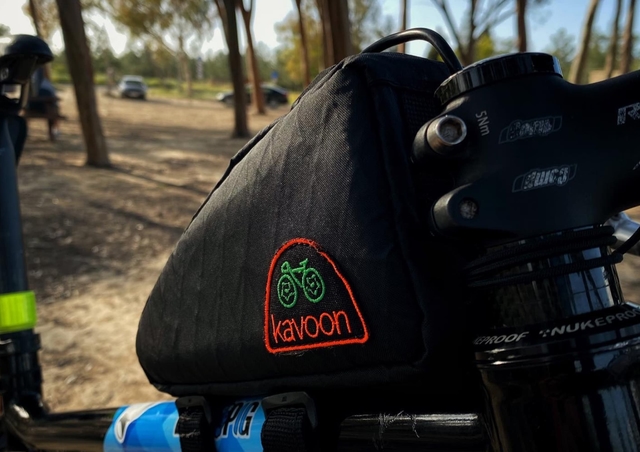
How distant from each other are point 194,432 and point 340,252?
44 cm

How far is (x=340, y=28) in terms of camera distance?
305 inches

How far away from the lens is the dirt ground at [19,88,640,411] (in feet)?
9.35

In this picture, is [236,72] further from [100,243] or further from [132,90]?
[132,90]

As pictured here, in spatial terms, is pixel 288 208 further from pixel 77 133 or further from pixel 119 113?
pixel 119 113

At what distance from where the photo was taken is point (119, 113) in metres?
18.1

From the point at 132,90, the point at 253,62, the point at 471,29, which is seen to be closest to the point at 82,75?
the point at 471,29

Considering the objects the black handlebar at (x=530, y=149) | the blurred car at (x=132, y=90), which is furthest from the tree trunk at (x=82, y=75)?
the blurred car at (x=132, y=90)

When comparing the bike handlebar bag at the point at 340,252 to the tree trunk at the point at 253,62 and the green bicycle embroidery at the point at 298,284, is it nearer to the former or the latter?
the green bicycle embroidery at the point at 298,284

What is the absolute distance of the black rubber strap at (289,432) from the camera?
2.63 ft

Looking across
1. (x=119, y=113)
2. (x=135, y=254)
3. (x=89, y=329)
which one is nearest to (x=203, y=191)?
(x=135, y=254)

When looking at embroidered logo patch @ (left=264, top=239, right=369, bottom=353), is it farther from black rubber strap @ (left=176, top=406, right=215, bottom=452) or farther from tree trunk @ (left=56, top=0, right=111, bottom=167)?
tree trunk @ (left=56, top=0, right=111, bottom=167)

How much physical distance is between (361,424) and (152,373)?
0.48 metres

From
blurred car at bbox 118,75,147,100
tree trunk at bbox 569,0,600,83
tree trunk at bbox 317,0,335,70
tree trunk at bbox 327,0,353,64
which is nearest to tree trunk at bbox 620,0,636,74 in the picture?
tree trunk at bbox 569,0,600,83

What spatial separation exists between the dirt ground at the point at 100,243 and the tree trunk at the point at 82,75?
0.99ft
